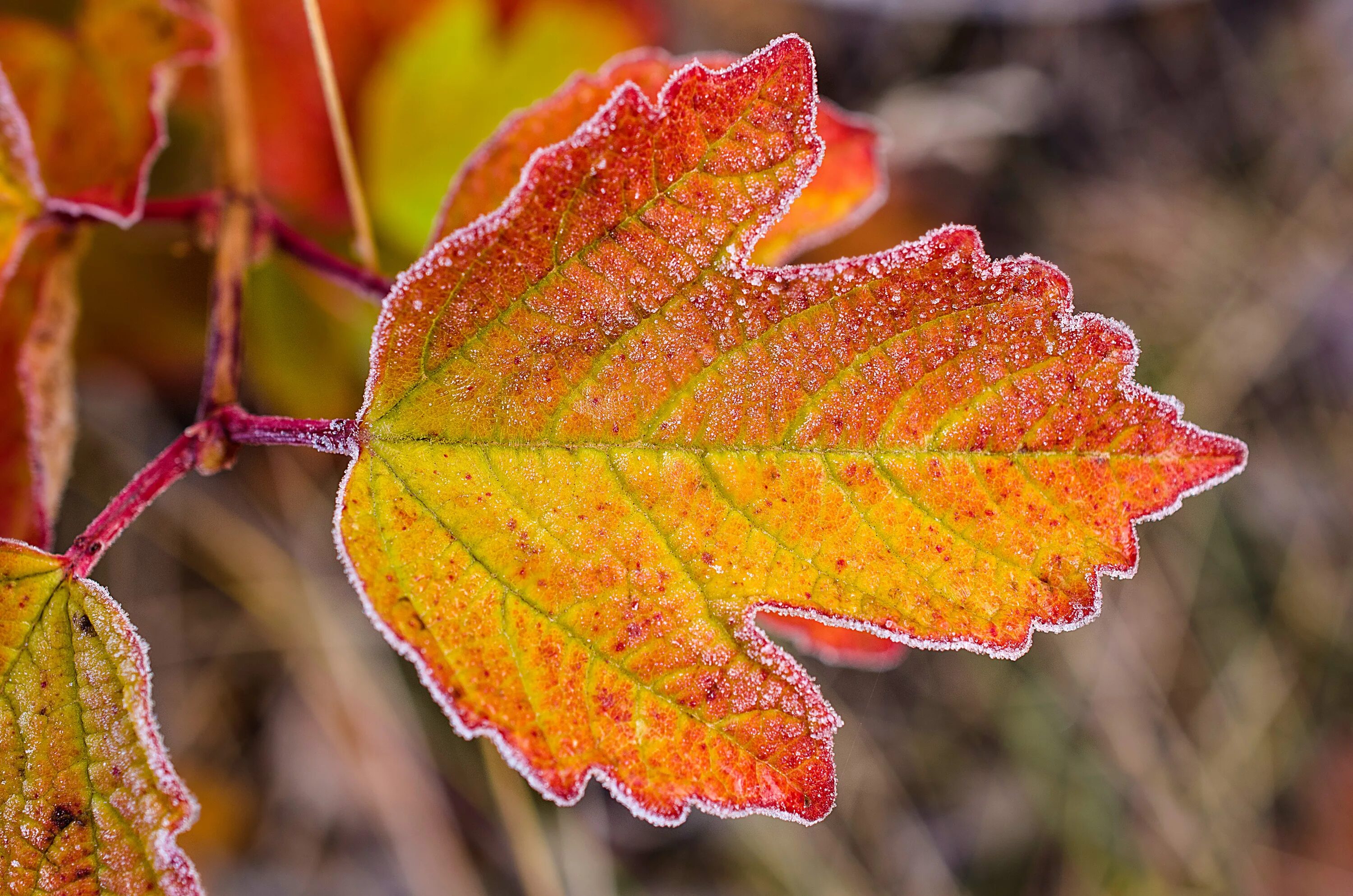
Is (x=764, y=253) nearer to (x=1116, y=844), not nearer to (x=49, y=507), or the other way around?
(x=49, y=507)

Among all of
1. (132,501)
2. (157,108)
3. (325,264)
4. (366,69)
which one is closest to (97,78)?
(157,108)

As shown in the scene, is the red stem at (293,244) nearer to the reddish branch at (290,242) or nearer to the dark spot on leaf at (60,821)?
the reddish branch at (290,242)

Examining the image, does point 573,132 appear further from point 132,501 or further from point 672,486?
point 132,501

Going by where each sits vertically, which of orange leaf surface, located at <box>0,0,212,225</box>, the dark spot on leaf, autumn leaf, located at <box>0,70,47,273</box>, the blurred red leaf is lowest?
the blurred red leaf

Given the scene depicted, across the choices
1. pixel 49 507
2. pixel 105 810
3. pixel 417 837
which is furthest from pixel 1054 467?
pixel 417 837

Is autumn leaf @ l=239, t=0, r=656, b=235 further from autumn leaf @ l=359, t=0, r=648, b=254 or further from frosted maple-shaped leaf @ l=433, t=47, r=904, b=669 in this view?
frosted maple-shaped leaf @ l=433, t=47, r=904, b=669

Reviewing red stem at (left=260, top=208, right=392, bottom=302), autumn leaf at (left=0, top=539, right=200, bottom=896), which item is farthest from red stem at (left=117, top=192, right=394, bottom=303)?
autumn leaf at (left=0, top=539, right=200, bottom=896)
